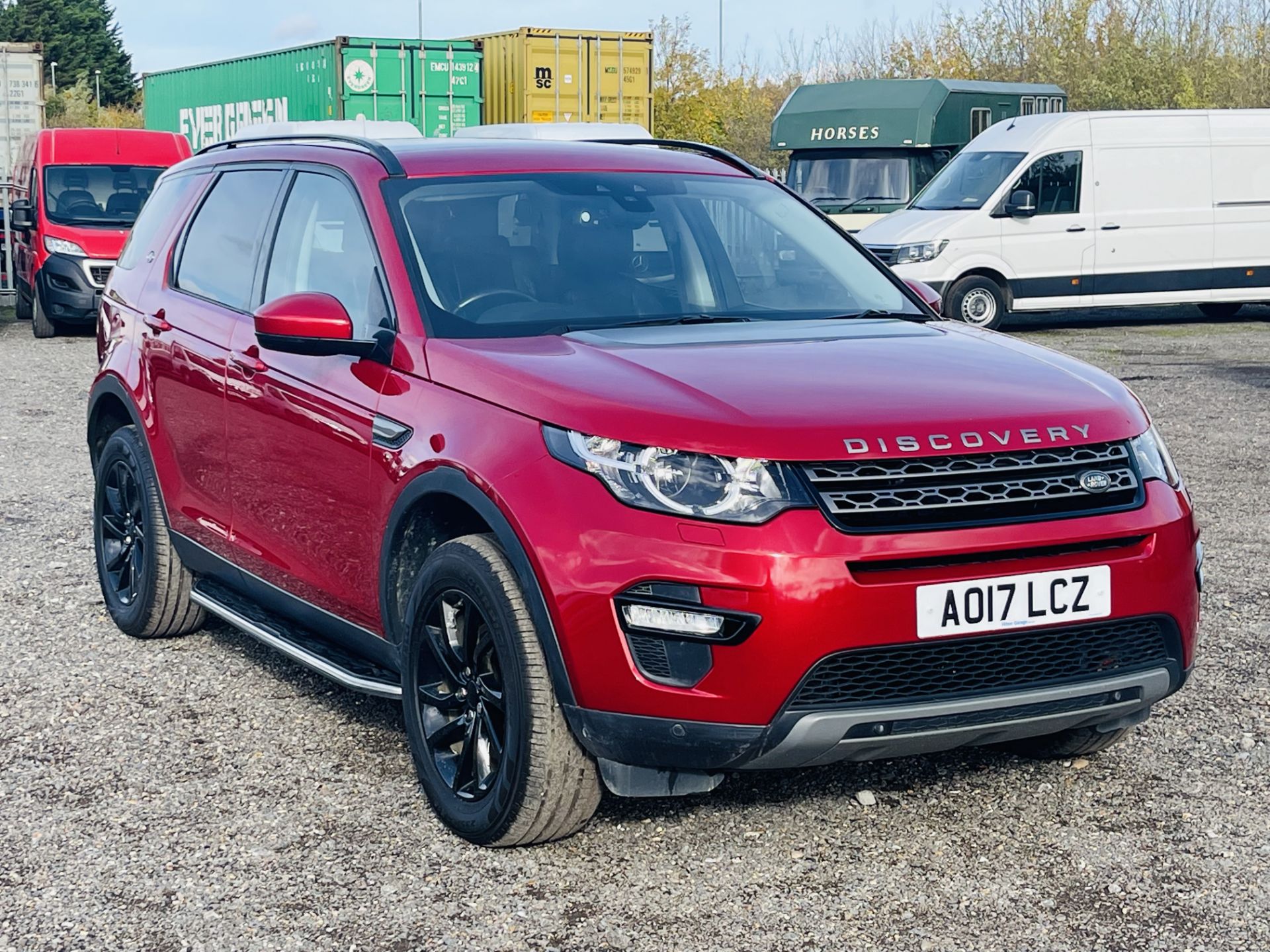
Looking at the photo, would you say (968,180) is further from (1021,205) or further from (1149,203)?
(1149,203)

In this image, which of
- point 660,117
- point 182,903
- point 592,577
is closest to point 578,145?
point 592,577

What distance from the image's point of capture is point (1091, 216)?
1830 centimetres

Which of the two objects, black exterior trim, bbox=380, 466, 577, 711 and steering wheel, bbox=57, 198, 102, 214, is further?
steering wheel, bbox=57, 198, 102, 214

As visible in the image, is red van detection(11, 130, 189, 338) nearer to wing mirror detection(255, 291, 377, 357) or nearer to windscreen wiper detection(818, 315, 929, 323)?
wing mirror detection(255, 291, 377, 357)

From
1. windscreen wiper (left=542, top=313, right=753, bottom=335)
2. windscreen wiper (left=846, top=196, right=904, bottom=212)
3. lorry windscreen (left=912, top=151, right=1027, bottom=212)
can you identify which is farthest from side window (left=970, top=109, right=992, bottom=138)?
windscreen wiper (left=542, top=313, right=753, bottom=335)

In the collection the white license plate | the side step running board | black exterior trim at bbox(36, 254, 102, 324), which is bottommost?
the side step running board

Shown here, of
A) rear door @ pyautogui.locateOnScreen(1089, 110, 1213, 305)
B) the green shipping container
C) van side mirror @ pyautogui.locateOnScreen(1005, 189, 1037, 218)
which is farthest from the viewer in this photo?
the green shipping container

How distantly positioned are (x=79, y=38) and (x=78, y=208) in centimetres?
8054

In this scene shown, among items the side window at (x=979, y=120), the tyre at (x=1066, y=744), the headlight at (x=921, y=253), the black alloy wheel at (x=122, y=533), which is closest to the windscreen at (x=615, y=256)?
the tyre at (x=1066, y=744)

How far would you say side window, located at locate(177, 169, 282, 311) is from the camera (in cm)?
537

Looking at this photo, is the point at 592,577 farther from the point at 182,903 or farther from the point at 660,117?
the point at 660,117

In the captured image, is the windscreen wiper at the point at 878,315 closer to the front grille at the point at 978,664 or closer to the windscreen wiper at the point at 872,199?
the front grille at the point at 978,664

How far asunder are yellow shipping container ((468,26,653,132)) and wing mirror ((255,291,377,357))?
20228 mm

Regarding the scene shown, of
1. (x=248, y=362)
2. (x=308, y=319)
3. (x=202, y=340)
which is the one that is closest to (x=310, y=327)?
(x=308, y=319)
